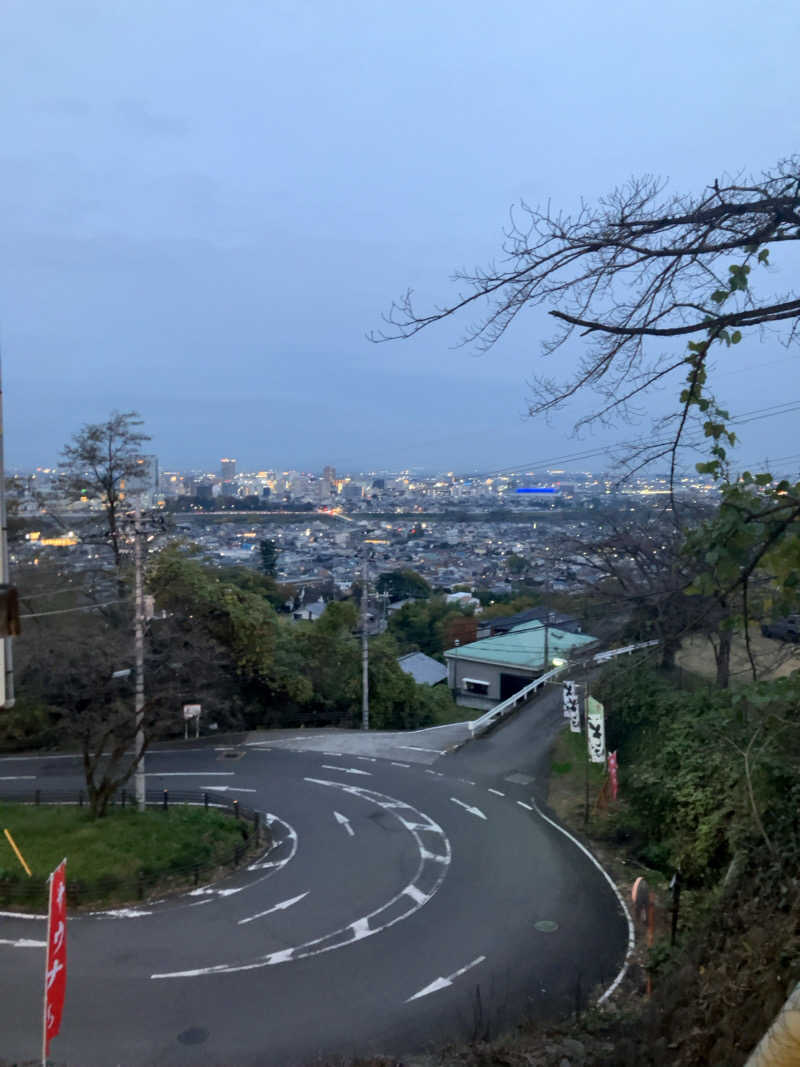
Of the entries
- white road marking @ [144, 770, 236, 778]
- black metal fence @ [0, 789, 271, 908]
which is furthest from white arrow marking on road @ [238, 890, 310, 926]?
white road marking @ [144, 770, 236, 778]

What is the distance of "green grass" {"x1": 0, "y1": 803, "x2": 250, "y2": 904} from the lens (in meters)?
11.4

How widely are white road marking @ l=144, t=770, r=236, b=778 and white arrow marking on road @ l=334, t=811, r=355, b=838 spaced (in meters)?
4.21

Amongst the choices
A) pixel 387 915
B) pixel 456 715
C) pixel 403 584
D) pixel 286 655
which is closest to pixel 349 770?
pixel 286 655

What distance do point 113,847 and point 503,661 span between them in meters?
17.6

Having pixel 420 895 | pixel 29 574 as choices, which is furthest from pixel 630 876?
pixel 29 574

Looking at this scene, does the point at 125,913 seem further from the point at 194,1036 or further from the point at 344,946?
the point at 194,1036

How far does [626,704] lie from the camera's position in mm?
16750

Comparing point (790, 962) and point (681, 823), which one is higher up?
point (790, 962)

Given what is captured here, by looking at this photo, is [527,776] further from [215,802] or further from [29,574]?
[29,574]

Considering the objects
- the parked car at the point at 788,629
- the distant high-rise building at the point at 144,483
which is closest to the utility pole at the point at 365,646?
the distant high-rise building at the point at 144,483

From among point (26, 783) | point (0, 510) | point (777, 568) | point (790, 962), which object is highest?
point (0, 510)

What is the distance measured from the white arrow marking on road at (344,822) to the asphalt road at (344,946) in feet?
0.10

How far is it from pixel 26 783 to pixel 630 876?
47.9ft

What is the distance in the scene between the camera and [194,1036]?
298 inches
